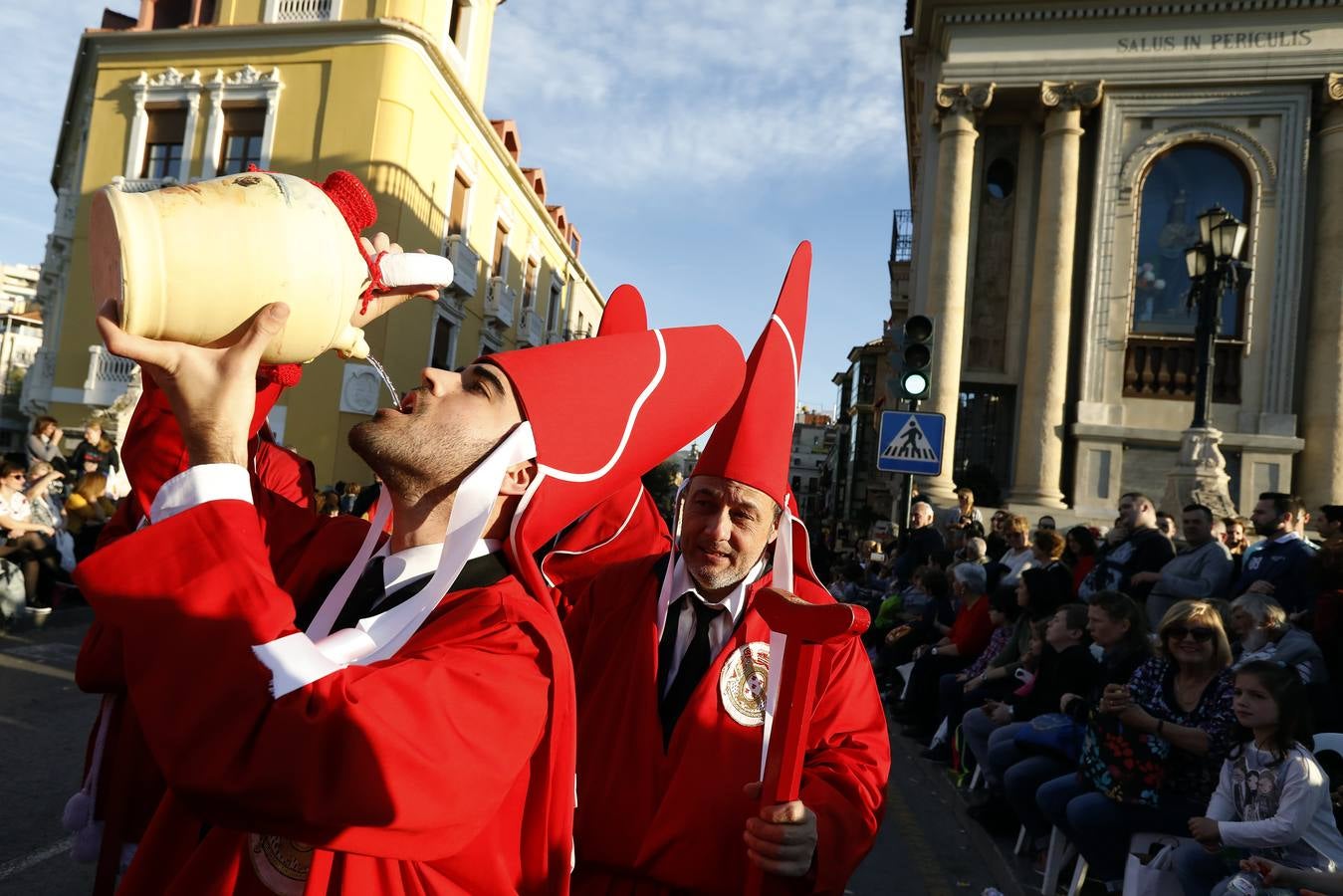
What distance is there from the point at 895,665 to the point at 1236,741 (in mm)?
5587

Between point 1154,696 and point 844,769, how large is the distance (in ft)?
9.21

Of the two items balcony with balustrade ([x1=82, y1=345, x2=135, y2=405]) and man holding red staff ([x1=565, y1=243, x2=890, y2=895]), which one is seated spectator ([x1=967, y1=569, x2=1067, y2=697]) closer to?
man holding red staff ([x1=565, y1=243, x2=890, y2=895])

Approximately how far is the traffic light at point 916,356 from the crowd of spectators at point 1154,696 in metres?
1.67

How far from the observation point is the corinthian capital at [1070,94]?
18219 mm

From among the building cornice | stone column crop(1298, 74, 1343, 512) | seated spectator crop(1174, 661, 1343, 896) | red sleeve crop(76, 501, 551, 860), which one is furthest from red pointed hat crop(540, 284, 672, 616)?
the building cornice

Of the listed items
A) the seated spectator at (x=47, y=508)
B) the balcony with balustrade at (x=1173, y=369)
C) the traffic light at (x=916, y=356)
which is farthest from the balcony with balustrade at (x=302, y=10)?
the balcony with balustrade at (x=1173, y=369)

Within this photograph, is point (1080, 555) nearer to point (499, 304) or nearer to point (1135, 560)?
point (1135, 560)

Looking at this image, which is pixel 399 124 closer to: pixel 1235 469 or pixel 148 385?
pixel 1235 469

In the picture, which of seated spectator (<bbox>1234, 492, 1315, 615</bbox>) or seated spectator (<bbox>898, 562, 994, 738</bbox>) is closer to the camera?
seated spectator (<bbox>1234, 492, 1315, 615</bbox>)

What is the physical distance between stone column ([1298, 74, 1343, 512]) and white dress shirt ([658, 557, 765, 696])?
713 inches

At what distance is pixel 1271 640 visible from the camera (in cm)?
491

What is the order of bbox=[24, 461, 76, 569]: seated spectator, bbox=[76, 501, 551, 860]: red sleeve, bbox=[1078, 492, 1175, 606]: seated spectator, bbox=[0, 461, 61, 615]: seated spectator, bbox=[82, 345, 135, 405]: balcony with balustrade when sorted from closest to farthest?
bbox=[76, 501, 551, 860]: red sleeve < bbox=[1078, 492, 1175, 606]: seated spectator < bbox=[0, 461, 61, 615]: seated spectator < bbox=[24, 461, 76, 569]: seated spectator < bbox=[82, 345, 135, 405]: balcony with balustrade

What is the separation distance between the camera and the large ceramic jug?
1349mm

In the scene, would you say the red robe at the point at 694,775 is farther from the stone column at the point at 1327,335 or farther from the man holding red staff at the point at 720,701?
the stone column at the point at 1327,335
